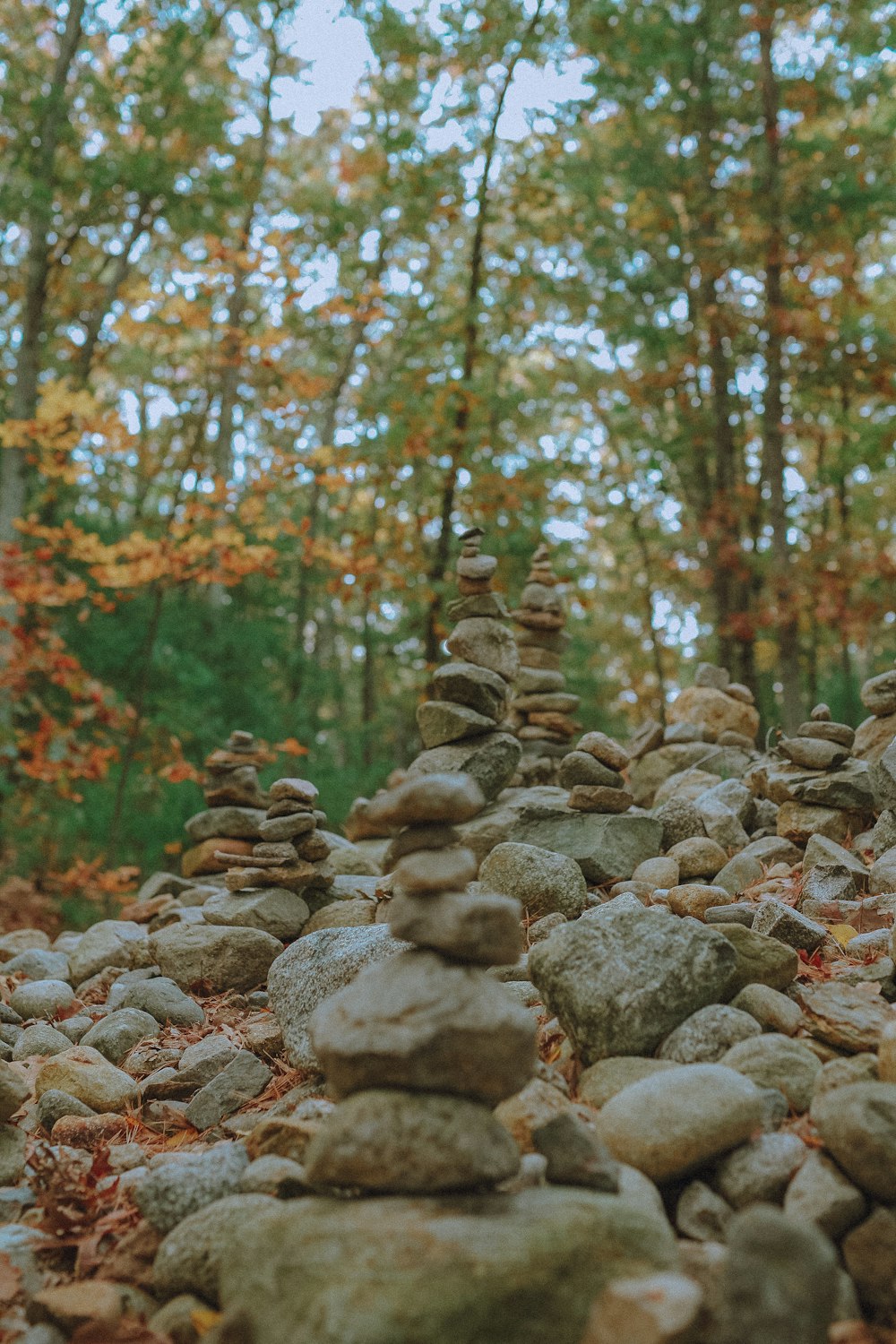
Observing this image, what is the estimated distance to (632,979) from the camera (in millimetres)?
3090

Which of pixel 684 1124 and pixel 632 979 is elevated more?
pixel 632 979

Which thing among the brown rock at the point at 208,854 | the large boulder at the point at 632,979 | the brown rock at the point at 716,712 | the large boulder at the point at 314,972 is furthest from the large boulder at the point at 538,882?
the brown rock at the point at 716,712

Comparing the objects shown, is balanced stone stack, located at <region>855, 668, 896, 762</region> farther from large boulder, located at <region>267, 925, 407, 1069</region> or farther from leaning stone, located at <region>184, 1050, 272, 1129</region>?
leaning stone, located at <region>184, 1050, 272, 1129</region>

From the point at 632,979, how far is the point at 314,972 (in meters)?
1.30

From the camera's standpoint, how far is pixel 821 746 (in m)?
5.06

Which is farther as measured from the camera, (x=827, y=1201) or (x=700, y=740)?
(x=700, y=740)

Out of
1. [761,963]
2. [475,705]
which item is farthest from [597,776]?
[761,963]

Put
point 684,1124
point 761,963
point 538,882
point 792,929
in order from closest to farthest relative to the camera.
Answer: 1. point 684,1124
2. point 761,963
3. point 792,929
4. point 538,882

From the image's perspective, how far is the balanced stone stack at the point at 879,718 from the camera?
17.4 feet

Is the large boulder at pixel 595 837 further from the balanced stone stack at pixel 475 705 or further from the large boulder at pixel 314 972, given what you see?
the large boulder at pixel 314 972

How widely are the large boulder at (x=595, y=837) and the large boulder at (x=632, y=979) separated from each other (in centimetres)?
147

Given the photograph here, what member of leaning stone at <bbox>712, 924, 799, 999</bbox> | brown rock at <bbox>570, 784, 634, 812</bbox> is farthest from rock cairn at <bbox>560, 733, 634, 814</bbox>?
leaning stone at <bbox>712, 924, 799, 999</bbox>

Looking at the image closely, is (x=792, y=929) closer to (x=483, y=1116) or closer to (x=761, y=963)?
(x=761, y=963)

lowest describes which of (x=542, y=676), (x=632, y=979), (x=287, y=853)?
(x=632, y=979)
